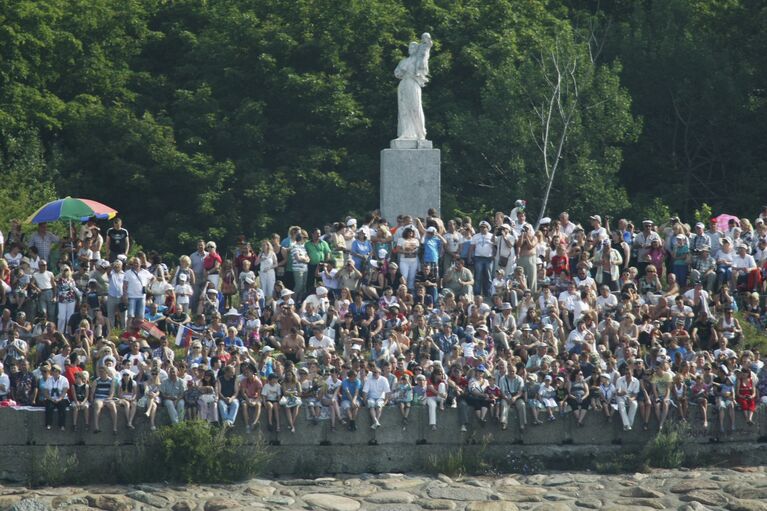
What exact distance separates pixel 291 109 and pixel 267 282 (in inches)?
452

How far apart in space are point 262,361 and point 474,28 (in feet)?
54.0

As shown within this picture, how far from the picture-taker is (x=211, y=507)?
27.4 m

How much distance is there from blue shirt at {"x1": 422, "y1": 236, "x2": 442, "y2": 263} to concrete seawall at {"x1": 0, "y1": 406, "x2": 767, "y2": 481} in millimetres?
3716

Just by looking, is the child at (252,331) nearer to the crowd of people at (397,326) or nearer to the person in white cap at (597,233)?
the crowd of people at (397,326)

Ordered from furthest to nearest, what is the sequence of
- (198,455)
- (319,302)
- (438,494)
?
1. (319,302)
2. (438,494)
3. (198,455)

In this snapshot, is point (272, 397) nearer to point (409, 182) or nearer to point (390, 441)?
point (390, 441)

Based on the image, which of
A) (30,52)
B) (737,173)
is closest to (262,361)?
(30,52)

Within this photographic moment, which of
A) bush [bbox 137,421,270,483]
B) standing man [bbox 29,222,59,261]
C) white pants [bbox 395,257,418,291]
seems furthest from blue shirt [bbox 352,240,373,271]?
standing man [bbox 29,222,59,261]

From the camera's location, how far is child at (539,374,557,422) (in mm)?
28781

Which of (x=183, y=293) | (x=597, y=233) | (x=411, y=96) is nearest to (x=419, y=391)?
(x=183, y=293)

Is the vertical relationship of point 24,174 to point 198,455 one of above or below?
above

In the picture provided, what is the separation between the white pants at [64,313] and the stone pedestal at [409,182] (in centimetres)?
703

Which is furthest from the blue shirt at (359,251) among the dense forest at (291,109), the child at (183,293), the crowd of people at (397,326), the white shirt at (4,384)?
the dense forest at (291,109)

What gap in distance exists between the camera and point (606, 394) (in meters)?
28.9
